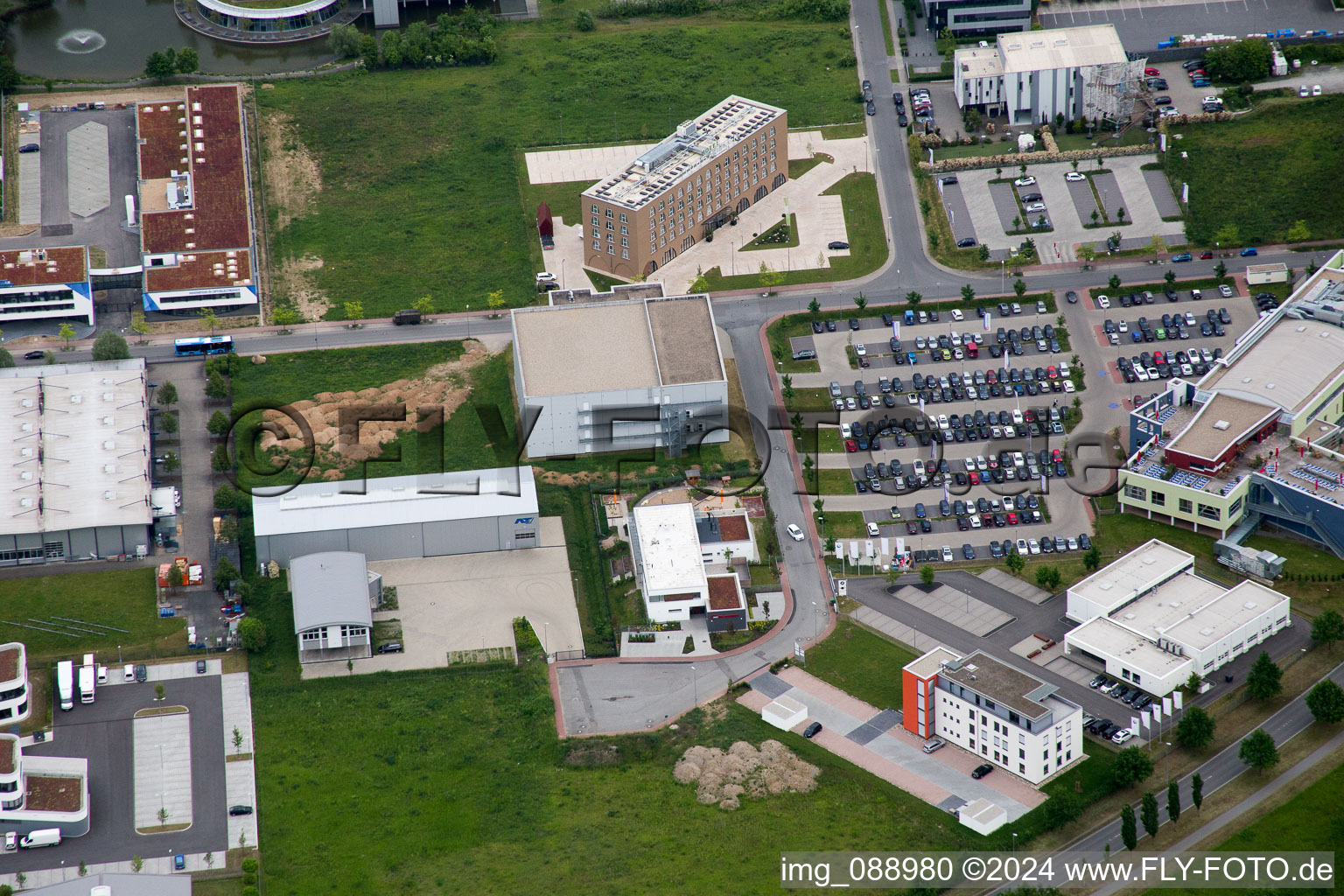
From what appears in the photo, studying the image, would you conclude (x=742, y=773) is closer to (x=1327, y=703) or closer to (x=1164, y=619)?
(x=1164, y=619)

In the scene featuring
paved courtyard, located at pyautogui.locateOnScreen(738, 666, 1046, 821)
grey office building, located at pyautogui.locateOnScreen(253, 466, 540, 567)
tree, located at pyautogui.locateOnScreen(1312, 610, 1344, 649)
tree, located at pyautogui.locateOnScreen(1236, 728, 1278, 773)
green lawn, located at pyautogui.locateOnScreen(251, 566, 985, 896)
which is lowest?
green lawn, located at pyautogui.locateOnScreen(251, 566, 985, 896)

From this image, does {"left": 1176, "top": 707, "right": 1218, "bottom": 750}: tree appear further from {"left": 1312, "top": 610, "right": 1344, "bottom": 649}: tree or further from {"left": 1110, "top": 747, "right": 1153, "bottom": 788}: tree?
{"left": 1312, "top": 610, "right": 1344, "bottom": 649}: tree

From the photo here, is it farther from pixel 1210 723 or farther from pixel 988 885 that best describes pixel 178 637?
pixel 1210 723

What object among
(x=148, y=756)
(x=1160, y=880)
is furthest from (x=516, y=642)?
(x=1160, y=880)

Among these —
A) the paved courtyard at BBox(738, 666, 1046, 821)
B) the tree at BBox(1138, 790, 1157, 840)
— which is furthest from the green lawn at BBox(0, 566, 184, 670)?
the tree at BBox(1138, 790, 1157, 840)

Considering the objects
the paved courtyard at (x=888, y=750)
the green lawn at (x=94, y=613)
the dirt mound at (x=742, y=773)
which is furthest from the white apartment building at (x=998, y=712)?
the green lawn at (x=94, y=613)

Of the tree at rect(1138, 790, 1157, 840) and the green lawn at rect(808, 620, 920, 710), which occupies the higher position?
the tree at rect(1138, 790, 1157, 840)
